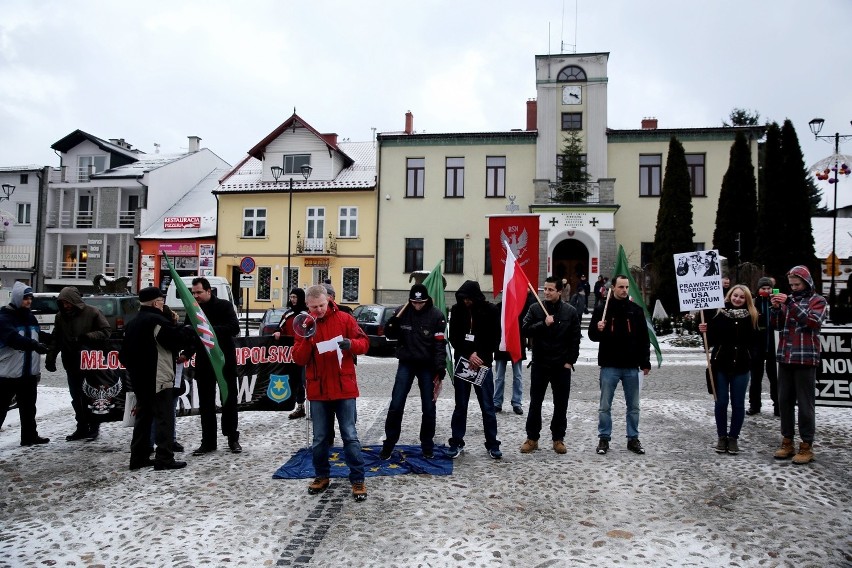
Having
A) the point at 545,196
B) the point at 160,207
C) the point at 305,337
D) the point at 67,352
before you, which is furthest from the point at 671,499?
the point at 160,207

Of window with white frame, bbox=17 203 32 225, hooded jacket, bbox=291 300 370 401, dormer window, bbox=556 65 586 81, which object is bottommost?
hooded jacket, bbox=291 300 370 401

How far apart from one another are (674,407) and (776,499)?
4.29 meters

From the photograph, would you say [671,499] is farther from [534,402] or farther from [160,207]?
[160,207]

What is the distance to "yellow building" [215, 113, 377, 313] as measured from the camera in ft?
105

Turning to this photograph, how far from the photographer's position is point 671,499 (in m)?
5.35

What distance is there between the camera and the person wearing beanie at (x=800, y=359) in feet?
20.7

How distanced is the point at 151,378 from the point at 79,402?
1974 millimetres

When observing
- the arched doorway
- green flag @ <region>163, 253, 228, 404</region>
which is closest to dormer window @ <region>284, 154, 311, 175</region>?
the arched doorway

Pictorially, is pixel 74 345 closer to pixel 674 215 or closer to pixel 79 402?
pixel 79 402

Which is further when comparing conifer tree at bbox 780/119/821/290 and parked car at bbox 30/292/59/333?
conifer tree at bbox 780/119/821/290

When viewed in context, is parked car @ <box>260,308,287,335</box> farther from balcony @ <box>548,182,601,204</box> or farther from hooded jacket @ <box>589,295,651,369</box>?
balcony @ <box>548,182,601,204</box>

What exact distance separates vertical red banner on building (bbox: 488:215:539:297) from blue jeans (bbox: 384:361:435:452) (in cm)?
246

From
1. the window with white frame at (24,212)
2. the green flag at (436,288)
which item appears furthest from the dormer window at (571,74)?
the window with white frame at (24,212)

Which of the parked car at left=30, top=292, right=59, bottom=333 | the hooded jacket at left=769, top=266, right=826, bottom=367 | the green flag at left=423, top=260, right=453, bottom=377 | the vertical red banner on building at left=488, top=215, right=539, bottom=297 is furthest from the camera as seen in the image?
the parked car at left=30, top=292, right=59, bottom=333
